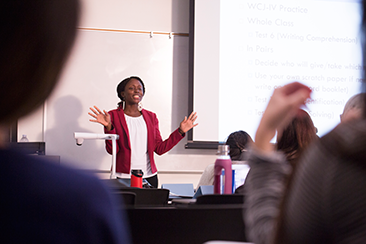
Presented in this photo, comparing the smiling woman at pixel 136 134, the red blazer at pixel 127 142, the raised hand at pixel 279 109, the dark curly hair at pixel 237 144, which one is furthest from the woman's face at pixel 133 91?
the raised hand at pixel 279 109

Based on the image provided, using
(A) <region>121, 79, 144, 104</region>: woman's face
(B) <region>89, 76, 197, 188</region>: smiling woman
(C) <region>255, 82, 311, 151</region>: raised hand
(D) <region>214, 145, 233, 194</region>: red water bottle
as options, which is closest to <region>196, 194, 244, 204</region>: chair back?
(D) <region>214, 145, 233, 194</region>: red water bottle

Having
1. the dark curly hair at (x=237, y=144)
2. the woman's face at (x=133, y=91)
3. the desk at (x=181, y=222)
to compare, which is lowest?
the desk at (x=181, y=222)

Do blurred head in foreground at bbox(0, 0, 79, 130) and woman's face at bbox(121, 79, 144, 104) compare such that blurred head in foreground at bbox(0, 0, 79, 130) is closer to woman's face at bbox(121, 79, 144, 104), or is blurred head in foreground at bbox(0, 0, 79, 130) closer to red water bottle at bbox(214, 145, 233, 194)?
red water bottle at bbox(214, 145, 233, 194)

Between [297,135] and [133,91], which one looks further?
[133,91]

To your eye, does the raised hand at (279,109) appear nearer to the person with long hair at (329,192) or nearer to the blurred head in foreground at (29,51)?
the person with long hair at (329,192)

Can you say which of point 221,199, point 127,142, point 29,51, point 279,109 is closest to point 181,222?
point 221,199

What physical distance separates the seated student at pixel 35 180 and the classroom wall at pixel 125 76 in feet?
10.7

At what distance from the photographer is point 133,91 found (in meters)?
3.08

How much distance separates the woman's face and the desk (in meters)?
2.27

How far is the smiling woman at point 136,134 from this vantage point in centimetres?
300

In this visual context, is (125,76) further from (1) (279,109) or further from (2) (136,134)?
(1) (279,109)

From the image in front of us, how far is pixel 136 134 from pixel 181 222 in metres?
2.26

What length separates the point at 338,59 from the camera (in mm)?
3799

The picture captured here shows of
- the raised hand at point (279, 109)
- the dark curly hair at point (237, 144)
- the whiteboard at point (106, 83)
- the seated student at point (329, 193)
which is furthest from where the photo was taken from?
the whiteboard at point (106, 83)
